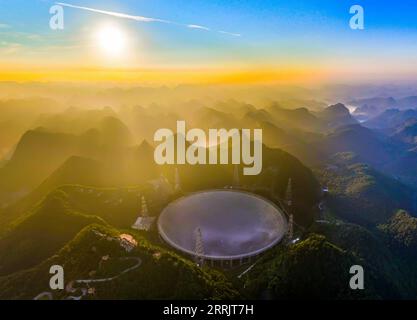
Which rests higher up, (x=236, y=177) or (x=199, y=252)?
(x=236, y=177)

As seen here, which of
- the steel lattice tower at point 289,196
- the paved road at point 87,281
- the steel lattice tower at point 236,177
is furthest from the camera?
the steel lattice tower at point 236,177

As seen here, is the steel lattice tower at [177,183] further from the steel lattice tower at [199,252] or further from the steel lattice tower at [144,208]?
the steel lattice tower at [199,252]

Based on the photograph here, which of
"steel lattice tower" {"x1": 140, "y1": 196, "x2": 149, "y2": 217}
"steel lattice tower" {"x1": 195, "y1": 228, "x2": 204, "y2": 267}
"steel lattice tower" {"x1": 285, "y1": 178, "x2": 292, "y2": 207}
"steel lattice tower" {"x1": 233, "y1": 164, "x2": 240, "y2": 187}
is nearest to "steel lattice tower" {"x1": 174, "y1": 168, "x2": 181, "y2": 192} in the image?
"steel lattice tower" {"x1": 140, "y1": 196, "x2": 149, "y2": 217}

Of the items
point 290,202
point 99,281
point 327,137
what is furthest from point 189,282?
point 327,137

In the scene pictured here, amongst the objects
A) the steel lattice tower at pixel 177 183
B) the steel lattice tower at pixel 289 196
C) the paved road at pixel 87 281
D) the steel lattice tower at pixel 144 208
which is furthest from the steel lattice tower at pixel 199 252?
the steel lattice tower at pixel 289 196

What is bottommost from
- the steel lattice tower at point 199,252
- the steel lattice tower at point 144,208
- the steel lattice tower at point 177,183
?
the steel lattice tower at point 199,252

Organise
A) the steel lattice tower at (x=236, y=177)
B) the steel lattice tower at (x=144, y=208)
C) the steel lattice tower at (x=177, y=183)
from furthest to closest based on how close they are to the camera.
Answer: the steel lattice tower at (x=236, y=177)
the steel lattice tower at (x=177, y=183)
the steel lattice tower at (x=144, y=208)

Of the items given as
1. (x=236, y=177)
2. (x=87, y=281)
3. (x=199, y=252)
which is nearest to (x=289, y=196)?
(x=236, y=177)

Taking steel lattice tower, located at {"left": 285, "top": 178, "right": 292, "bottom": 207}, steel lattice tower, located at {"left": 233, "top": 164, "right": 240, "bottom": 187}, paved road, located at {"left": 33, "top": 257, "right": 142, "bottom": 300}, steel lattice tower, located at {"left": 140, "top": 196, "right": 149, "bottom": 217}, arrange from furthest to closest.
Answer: steel lattice tower, located at {"left": 233, "top": 164, "right": 240, "bottom": 187}, steel lattice tower, located at {"left": 285, "top": 178, "right": 292, "bottom": 207}, steel lattice tower, located at {"left": 140, "top": 196, "right": 149, "bottom": 217}, paved road, located at {"left": 33, "top": 257, "right": 142, "bottom": 300}

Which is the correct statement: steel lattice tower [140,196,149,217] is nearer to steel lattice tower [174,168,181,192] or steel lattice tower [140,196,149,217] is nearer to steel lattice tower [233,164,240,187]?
steel lattice tower [174,168,181,192]

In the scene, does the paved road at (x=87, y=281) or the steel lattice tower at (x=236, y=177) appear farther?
the steel lattice tower at (x=236, y=177)

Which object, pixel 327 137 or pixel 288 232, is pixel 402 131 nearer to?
pixel 327 137

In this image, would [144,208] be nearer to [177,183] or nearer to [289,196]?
[177,183]
